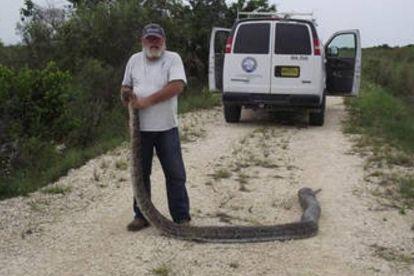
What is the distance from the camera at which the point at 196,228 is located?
620 cm

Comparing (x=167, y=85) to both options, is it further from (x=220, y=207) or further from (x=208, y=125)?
(x=208, y=125)

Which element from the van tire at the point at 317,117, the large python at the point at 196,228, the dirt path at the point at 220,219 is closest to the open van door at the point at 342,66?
the van tire at the point at 317,117

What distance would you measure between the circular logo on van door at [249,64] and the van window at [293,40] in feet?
1.56

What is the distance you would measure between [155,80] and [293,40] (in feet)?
24.0

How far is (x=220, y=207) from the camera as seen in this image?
24.5 ft

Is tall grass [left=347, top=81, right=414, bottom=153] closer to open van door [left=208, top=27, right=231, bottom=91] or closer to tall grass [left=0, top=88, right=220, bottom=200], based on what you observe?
open van door [left=208, top=27, right=231, bottom=91]

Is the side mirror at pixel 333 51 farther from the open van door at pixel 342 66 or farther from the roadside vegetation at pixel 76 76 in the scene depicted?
the roadside vegetation at pixel 76 76

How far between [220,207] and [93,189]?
1677 millimetres

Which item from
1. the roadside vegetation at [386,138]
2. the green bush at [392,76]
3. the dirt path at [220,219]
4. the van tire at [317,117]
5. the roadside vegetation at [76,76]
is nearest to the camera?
the dirt path at [220,219]

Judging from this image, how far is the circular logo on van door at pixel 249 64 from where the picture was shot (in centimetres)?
1300

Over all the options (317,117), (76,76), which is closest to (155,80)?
A: (317,117)

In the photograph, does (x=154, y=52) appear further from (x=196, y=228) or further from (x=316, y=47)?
(x=316, y=47)

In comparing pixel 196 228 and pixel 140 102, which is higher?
pixel 140 102

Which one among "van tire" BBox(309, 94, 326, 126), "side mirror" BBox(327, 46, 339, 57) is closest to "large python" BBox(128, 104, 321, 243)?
"van tire" BBox(309, 94, 326, 126)
